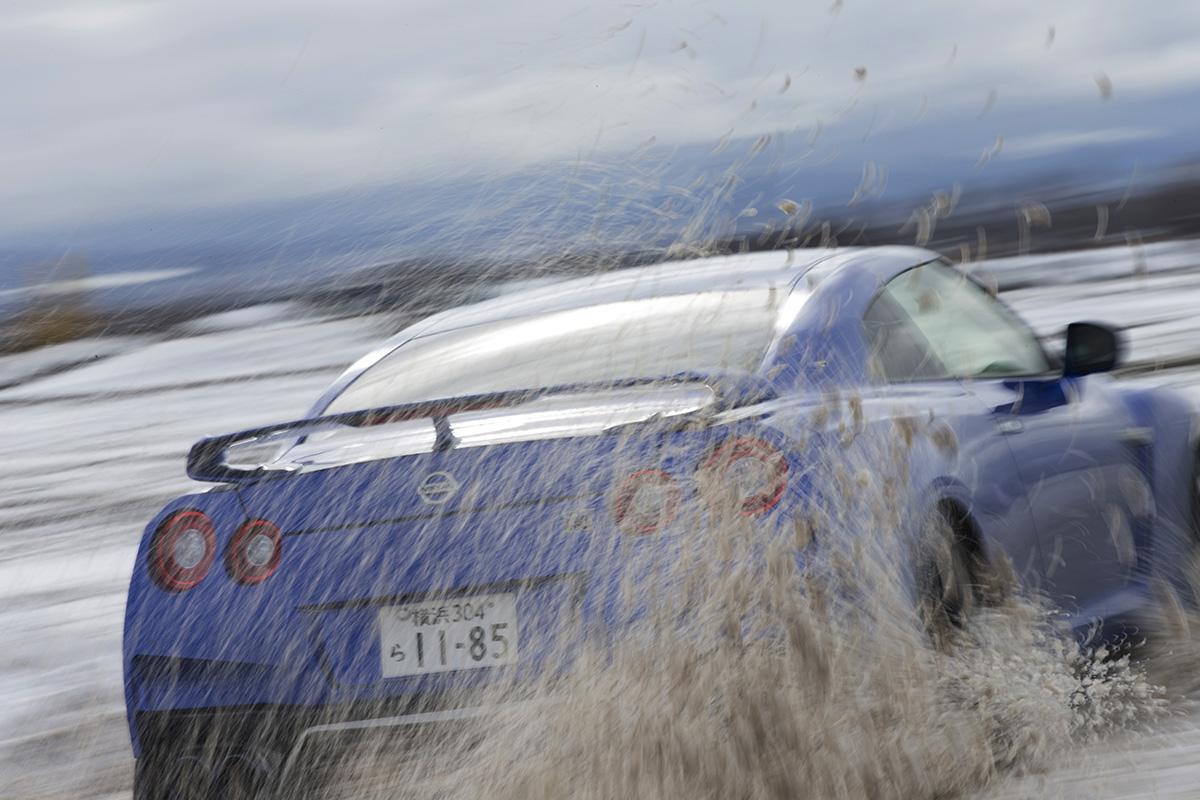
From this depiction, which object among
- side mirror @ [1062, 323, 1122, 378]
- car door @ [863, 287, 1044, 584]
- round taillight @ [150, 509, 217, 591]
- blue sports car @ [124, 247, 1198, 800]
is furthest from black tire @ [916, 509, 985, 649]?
round taillight @ [150, 509, 217, 591]

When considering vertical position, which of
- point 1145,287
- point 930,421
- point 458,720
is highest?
point 930,421

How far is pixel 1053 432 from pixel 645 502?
189 centimetres

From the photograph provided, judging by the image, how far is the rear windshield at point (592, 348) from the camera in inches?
181

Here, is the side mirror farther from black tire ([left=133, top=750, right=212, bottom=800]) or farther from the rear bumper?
black tire ([left=133, top=750, right=212, bottom=800])

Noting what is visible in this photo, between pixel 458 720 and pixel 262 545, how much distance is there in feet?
2.11

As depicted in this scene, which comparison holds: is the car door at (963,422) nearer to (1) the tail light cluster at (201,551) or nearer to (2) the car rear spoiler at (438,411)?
(2) the car rear spoiler at (438,411)

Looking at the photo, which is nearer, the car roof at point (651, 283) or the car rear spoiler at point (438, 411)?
the car rear spoiler at point (438, 411)

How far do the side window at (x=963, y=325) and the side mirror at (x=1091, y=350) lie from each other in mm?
132

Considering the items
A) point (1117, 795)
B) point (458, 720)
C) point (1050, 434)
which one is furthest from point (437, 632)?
point (1050, 434)

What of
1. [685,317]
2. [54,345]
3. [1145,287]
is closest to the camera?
[685,317]

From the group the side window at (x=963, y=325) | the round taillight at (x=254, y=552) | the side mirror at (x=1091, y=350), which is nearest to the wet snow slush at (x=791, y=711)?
the round taillight at (x=254, y=552)

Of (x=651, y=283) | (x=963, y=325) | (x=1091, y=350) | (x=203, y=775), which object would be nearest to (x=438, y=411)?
(x=203, y=775)

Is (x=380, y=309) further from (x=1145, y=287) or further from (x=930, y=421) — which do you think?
(x=930, y=421)

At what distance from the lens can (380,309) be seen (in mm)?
28906
